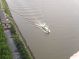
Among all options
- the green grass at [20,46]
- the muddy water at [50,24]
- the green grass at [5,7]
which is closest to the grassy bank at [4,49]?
the green grass at [20,46]

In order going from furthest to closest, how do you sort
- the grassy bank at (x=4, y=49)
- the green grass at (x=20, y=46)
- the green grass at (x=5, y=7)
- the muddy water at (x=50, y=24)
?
the green grass at (x=5, y=7) < the muddy water at (x=50, y=24) < the green grass at (x=20, y=46) < the grassy bank at (x=4, y=49)

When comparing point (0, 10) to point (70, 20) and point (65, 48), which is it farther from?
point (65, 48)

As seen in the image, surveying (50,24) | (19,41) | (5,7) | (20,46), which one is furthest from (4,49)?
(5,7)

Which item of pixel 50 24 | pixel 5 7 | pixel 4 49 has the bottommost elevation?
pixel 50 24

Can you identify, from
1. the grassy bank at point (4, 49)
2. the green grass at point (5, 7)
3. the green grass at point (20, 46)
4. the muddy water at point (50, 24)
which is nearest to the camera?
the grassy bank at point (4, 49)

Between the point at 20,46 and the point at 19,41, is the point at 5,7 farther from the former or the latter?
the point at 20,46

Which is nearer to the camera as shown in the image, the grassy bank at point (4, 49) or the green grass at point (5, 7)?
the grassy bank at point (4, 49)

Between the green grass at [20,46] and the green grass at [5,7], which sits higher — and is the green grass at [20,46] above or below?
below

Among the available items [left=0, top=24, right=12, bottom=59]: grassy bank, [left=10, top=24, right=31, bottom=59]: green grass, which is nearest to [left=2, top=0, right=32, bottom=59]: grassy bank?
[left=10, top=24, right=31, bottom=59]: green grass

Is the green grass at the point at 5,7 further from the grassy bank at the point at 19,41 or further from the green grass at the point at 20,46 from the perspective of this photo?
the green grass at the point at 20,46
